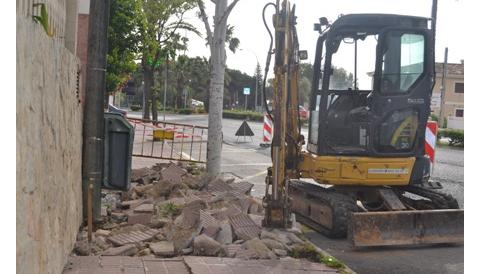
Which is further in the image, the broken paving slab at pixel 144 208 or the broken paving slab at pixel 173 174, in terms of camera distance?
the broken paving slab at pixel 173 174

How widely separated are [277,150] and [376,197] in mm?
1694

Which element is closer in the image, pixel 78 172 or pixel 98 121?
pixel 78 172

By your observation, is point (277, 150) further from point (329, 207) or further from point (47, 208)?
point (47, 208)

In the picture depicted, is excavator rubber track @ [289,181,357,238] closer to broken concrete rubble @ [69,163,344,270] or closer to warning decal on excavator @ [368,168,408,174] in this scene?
warning decal on excavator @ [368,168,408,174]

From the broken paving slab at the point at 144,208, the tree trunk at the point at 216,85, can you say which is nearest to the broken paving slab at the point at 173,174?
the tree trunk at the point at 216,85

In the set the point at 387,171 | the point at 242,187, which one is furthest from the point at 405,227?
the point at 242,187

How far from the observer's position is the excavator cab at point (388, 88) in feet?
25.8

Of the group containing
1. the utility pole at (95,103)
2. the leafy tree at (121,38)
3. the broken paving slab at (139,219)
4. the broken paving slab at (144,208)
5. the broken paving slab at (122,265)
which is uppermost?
the leafy tree at (121,38)

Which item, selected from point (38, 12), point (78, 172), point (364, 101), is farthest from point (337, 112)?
point (38, 12)

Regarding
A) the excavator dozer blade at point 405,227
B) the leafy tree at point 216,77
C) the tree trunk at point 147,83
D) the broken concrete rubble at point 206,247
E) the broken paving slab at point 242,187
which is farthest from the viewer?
the tree trunk at point 147,83

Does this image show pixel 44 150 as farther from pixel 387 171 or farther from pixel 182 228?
pixel 387 171

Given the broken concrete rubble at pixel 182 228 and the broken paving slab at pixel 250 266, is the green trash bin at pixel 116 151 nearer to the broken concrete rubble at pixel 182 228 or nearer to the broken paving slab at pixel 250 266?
the broken concrete rubble at pixel 182 228

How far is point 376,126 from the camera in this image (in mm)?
7930

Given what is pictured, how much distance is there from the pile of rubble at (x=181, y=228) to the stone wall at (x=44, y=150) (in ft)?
2.26
